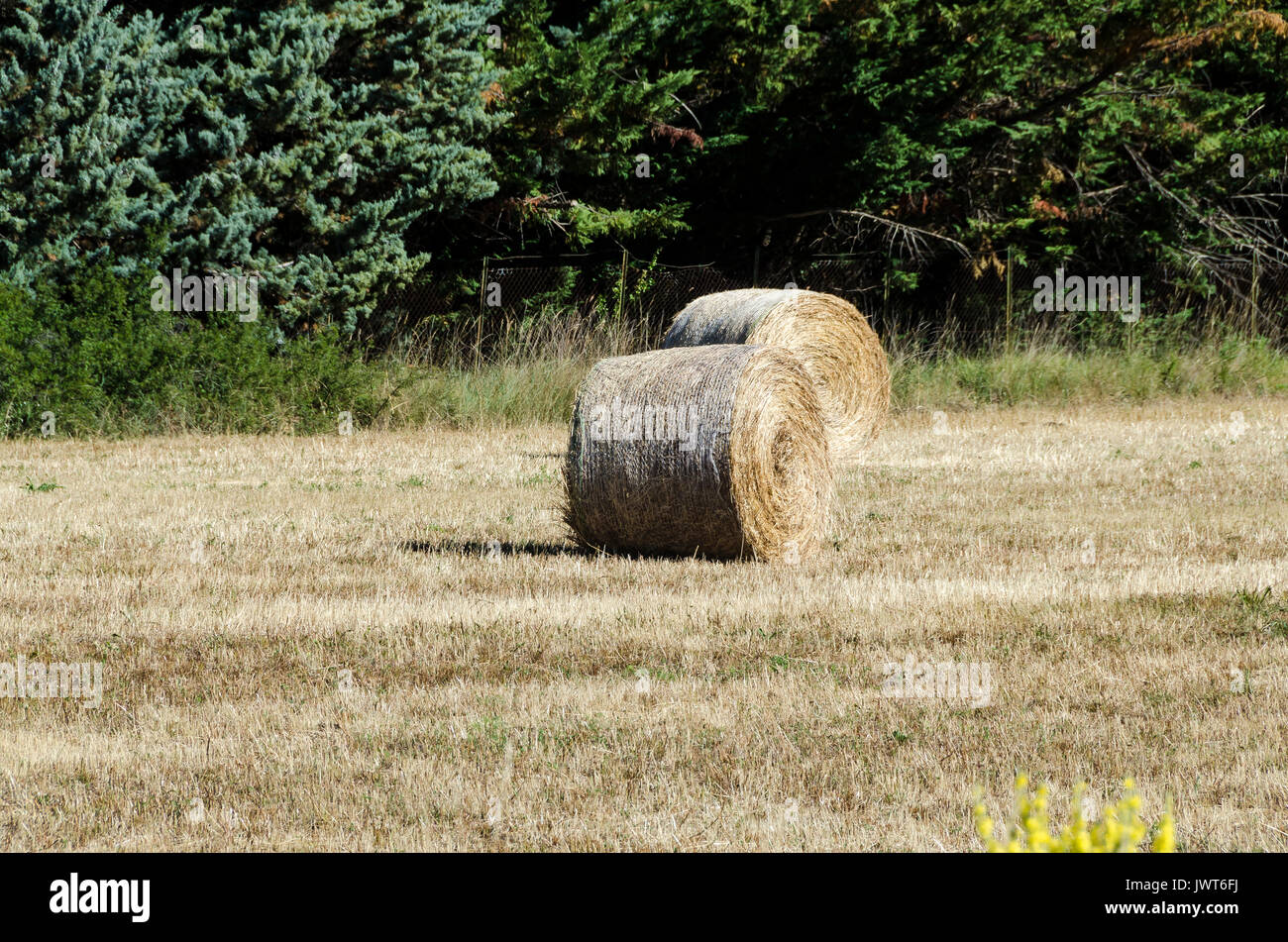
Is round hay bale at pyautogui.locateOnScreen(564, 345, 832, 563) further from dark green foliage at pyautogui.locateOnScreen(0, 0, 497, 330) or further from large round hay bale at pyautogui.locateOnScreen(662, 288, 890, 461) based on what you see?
dark green foliage at pyautogui.locateOnScreen(0, 0, 497, 330)

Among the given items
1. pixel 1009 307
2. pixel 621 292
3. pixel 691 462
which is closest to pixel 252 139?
pixel 621 292

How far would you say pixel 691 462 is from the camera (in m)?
8.92

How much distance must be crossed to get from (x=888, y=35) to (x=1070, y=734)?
757 inches

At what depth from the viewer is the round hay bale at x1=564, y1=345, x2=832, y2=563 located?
351 inches

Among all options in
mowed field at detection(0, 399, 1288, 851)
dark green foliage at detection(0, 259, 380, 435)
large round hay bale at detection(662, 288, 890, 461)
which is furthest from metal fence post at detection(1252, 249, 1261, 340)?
dark green foliage at detection(0, 259, 380, 435)

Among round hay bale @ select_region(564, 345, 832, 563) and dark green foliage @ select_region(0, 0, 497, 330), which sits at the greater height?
dark green foliage @ select_region(0, 0, 497, 330)

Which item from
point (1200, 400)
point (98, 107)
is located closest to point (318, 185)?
point (98, 107)

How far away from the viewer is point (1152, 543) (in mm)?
9188

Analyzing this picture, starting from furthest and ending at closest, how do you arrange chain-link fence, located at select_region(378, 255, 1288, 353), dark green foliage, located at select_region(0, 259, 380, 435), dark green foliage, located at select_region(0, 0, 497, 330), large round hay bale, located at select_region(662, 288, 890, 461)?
chain-link fence, located at select_region(378, 255, 1288, 353), dark green foliage, located at select_region(0, 0, 497, 330), dark green foliage, located at select_region(0, 259, 380, 435), large round hay bale, located at select_region(662, 288, 890, 461)

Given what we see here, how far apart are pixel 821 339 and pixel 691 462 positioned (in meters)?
7.13

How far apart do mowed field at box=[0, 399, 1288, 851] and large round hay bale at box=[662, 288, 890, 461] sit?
384 cm

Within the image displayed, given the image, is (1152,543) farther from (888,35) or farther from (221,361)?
(888,35)

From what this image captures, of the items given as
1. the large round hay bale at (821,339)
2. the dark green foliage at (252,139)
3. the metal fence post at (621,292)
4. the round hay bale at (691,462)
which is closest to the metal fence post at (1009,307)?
the metal fence post at (621,292)

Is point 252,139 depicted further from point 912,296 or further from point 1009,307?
point 912,296
